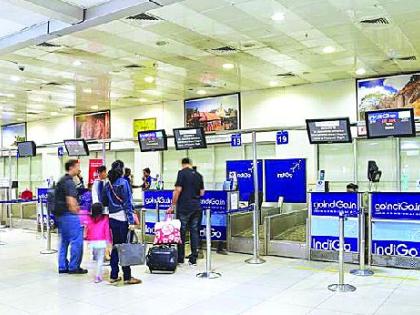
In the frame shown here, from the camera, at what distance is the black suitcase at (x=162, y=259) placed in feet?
19.0

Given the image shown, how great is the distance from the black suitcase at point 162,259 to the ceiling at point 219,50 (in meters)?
3.38

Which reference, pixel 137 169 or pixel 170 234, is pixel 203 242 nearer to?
pixel 170 234

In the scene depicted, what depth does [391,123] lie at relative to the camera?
6.18m

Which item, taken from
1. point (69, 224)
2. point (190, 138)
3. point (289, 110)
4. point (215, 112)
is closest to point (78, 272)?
point (69, 224)

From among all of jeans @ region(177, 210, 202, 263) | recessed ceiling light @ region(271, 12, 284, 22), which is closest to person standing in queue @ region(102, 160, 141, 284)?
jeans @ region(177, 210, 202, 263)

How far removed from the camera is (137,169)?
15.4 metres

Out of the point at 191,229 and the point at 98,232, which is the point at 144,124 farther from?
the point at 98,232

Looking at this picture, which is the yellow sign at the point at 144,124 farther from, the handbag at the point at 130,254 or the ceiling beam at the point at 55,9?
the handbag at the point at 130,254

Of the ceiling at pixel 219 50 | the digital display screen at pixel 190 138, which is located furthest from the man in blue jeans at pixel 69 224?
the digital display screen at pixel 190 138

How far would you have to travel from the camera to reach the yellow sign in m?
15.0

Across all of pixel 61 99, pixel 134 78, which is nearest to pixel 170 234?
pixel 134 78

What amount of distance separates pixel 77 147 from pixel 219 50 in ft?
11.8

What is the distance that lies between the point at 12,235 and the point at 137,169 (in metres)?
6.04

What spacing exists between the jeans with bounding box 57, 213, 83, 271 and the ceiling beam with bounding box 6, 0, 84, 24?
8.55 ft
